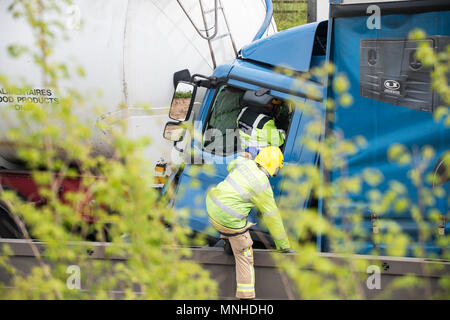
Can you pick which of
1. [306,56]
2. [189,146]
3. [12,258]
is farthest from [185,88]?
[12,258]

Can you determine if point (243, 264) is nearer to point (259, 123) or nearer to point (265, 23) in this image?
point (259, 123)

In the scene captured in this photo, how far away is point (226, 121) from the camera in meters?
4.31

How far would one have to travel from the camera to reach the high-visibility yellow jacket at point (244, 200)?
11.6 feet

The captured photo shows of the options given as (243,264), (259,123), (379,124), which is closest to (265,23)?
(259,123)

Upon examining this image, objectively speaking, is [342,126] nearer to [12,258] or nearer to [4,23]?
[12,258]

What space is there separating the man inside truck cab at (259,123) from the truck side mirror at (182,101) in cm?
49

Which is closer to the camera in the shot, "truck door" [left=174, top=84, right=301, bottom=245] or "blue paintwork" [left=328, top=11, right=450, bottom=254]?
"blue paintwork" [left=328, top=11, right=450, bottom=254]

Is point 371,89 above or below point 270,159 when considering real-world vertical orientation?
above

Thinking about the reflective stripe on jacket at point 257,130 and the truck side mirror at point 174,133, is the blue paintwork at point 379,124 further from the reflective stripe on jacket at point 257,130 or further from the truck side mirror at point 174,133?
the truck side mirror at point 174,133

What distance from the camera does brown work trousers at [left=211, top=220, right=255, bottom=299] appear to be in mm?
3553

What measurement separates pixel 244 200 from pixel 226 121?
38.0 inches

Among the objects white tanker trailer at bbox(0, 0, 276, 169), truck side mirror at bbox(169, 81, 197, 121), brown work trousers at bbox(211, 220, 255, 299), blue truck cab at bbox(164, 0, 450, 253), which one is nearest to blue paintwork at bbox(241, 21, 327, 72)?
blue truck cab at bbox(164, 0, 450, 253)

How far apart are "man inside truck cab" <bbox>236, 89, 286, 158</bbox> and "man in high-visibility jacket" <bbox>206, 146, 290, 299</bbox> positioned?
0.27 metres

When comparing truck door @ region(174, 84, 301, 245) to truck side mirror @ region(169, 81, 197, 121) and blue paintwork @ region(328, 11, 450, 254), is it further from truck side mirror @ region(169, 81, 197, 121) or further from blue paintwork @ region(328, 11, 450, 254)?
blue paintwork @ region(328, 11, 450, 254)
